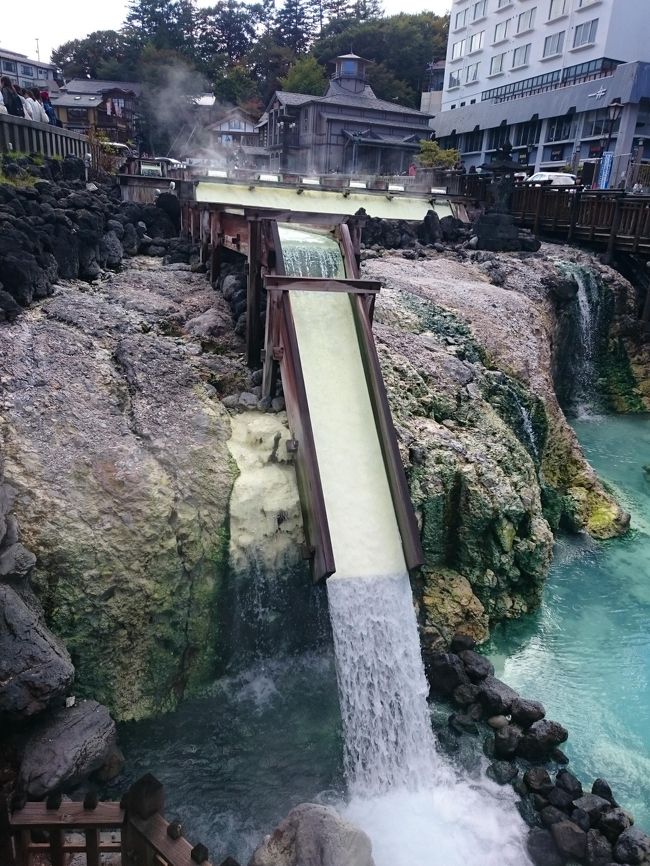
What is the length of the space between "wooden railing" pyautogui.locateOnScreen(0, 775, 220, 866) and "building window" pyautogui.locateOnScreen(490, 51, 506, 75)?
48515mm

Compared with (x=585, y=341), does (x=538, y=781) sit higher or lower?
lower

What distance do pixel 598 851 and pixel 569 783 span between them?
620 millimetres

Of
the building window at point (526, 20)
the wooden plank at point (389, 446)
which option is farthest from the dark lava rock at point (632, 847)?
the building window at point (526, 20)

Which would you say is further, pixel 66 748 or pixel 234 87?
pixel 234 87

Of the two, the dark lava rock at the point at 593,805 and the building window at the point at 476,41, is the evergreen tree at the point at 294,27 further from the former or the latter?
the dark lava rock at the point at 593,805

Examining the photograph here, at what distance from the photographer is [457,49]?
151 ft

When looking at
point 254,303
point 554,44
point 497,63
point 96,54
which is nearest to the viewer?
point 254,303

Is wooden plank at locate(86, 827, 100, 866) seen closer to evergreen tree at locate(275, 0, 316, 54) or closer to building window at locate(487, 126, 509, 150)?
building window at locate(487, 126, 509, 150)

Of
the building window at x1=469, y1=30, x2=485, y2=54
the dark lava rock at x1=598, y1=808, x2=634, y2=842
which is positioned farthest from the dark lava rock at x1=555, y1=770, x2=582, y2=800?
the building window at x1=469, y1=30, x2=485, y2=54

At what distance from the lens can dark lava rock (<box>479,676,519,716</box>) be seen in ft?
23.2

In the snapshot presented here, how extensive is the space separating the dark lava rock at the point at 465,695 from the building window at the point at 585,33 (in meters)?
38.6

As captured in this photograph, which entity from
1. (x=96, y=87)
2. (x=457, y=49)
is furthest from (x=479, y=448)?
(x=457, y=49)

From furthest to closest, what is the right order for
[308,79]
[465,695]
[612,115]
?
[308,79] → [612,115] → [465,695]

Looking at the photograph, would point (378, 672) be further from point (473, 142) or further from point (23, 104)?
point (473, 142)
